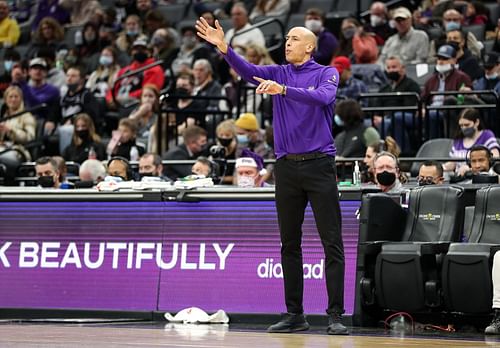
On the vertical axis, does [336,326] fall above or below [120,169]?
below

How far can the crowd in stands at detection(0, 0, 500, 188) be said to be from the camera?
14.3 meters

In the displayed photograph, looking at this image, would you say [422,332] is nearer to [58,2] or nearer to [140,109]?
[140,109]

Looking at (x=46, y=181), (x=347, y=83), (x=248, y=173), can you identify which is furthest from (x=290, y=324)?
(x=347, y=83)

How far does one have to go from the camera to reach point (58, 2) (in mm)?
22734

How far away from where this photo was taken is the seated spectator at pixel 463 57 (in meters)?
15.1

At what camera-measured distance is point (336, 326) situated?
8.56m

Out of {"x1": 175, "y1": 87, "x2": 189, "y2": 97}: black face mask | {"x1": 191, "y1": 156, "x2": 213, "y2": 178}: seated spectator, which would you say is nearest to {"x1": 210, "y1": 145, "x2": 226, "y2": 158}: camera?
{"x1": 191, "y1": 156, "x2": 213, "y2": 178}: seated spectator

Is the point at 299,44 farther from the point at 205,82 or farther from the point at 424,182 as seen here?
the point at 205,82

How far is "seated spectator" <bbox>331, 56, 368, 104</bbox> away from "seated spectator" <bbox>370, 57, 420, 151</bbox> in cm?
29

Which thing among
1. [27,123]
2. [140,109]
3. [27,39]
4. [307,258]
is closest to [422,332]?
[307,258]

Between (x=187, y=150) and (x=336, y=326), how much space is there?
20.5ft

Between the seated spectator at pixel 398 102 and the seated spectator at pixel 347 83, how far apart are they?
11.3 inches

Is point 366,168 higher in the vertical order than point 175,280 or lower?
higher

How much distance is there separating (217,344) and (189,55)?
1137 centimetres
